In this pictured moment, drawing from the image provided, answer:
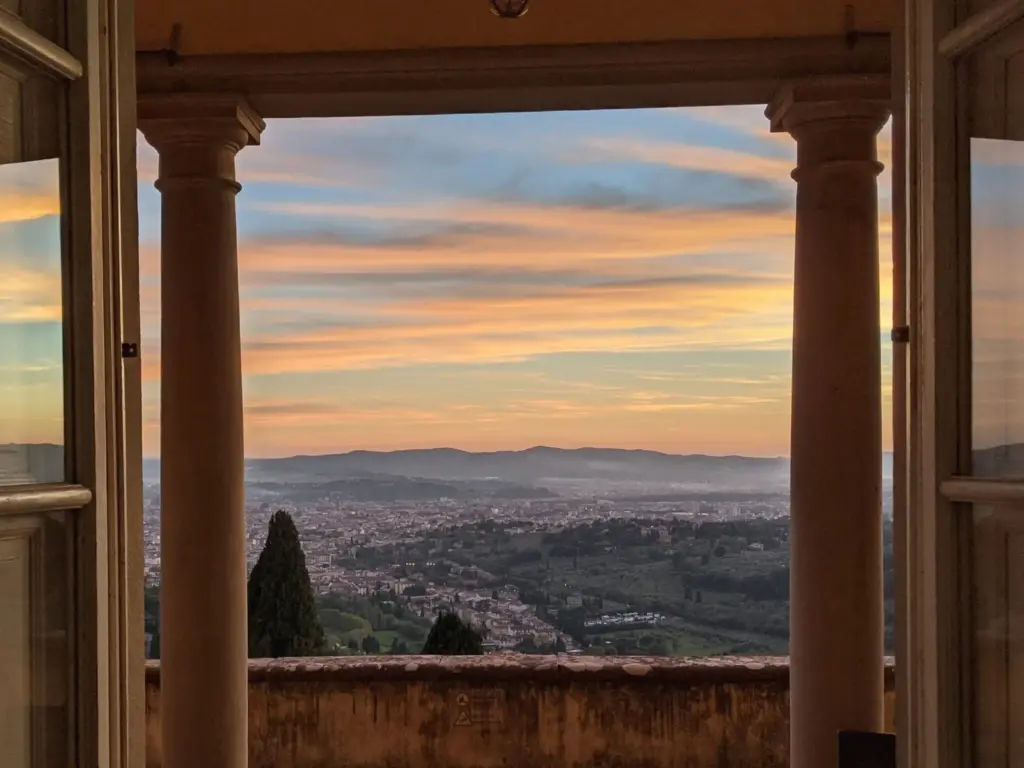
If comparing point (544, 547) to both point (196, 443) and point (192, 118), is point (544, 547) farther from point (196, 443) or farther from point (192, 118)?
point (192, 118)

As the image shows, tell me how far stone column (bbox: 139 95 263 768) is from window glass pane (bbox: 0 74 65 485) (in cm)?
466

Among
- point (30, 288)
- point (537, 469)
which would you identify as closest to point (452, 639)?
point (537, 469)

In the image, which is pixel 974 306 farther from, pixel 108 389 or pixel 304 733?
pixel 304 733

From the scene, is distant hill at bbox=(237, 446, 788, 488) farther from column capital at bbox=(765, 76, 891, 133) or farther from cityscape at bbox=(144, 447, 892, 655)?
column capital at bbox=(765, 76, 891, 133)

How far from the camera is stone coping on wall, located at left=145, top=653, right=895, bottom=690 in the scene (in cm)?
854

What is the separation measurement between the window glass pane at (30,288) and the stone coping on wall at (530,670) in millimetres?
6789

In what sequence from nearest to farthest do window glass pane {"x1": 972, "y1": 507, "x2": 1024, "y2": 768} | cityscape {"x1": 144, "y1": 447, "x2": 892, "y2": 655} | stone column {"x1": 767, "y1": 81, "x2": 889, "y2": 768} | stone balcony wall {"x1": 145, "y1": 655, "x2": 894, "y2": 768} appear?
window glass pane {"x1": 972, "y1": 507, "x2": 1024, "y2": 768}, stone column {"x1": 767, "y1": 81, "x2": 889, "y2": 768}, stone balcony wall {"x1": 145, "y1": 655, "x2": 894, "y2": 768}, cityscape {"x1": 144, "y1": 447, "x2": 892, "y2": 655}

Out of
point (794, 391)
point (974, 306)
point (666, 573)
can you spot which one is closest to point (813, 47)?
point (794, 391)

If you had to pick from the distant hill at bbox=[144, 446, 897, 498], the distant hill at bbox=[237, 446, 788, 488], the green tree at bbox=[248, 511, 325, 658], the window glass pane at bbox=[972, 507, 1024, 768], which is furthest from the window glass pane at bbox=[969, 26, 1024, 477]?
the green tree at bbox=[248, 511, 325, 658]

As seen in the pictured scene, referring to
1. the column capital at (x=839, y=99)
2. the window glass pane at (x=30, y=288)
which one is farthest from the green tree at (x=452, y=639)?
the window glass pane at (x=30, y=288)

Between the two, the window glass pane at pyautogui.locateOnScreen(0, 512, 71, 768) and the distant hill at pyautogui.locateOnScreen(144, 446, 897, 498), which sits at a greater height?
the window glass pane at pyautogui.locateOnScreen(0, 512, 71, 768)

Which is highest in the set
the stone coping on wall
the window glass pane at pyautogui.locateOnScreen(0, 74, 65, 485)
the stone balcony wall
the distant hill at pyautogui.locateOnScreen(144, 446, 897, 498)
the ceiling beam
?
the ceiling beam

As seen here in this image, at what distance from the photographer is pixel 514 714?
28.4 ft

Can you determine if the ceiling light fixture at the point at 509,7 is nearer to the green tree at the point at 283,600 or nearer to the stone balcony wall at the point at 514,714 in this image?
the stone balcony wall at the point at 514,714
